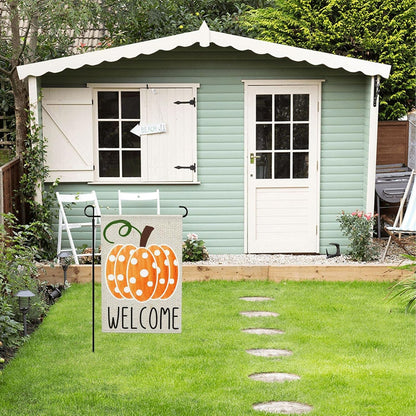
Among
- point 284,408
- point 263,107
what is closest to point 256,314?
point 284,408

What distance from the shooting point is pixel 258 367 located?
6.02m

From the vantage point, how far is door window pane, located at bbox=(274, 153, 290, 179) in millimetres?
10172

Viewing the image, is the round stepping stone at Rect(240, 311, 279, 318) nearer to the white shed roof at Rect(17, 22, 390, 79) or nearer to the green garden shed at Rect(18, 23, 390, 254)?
the green garden shed at Rect(18, 23, 390, 254)

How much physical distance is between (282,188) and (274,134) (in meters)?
0.67

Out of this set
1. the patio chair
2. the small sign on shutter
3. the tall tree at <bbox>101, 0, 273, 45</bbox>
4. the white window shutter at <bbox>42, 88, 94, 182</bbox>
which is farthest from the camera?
the tall tree at <bbox>101, 0, 273, 45</bbox>

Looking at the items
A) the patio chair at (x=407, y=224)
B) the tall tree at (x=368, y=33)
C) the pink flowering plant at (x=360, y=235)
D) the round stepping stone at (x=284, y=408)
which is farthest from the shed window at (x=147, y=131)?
the round stepping stone at (x=284, y=408)

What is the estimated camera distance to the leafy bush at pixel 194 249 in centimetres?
962

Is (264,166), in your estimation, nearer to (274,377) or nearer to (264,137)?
(264,137)

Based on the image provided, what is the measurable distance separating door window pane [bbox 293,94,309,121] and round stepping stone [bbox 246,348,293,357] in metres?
4.24

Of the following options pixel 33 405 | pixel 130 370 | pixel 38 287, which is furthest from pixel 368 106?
pixel 33 405

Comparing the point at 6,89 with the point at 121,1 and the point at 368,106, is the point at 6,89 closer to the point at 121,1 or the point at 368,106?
the point at 121,1

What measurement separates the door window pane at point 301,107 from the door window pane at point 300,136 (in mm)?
98

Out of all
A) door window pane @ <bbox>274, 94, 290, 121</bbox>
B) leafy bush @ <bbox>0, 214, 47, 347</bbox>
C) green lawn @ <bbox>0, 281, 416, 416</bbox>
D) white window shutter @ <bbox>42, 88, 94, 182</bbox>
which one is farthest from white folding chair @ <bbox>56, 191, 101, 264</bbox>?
door window pane @ <bbox>274, 94, 290, 121</bbox>

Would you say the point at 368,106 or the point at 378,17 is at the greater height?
the point at 378,17
